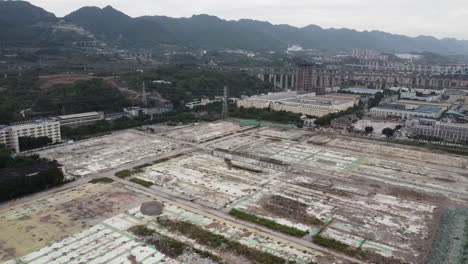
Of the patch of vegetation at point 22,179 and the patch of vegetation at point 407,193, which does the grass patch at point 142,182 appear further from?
the patch of vegetation at point 407,193

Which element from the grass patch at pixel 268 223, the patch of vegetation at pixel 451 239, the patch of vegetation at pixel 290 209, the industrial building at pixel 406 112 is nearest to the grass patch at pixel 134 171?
the grass patch at pixel 268 223

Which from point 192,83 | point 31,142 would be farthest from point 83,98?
point 192,83

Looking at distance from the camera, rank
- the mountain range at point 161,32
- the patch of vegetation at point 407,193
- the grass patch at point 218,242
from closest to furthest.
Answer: the grass patch at point 218,242 → the patch of vegetation at point 407,193 → the mountain range at point 161,32

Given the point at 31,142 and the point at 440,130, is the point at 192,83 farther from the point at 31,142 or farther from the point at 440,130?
the point at 440,130

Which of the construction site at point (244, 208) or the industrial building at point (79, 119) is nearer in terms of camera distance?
the construction site at point (244, 208)

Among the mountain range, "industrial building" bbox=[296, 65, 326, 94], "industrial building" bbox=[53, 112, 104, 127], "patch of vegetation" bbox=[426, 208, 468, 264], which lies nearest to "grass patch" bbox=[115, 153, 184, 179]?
"industrial building" bbox=[53, 112, 104, 127]

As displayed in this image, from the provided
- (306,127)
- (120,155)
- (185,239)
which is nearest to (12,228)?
(185,239)

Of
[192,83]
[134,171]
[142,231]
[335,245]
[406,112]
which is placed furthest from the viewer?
[192,83]
